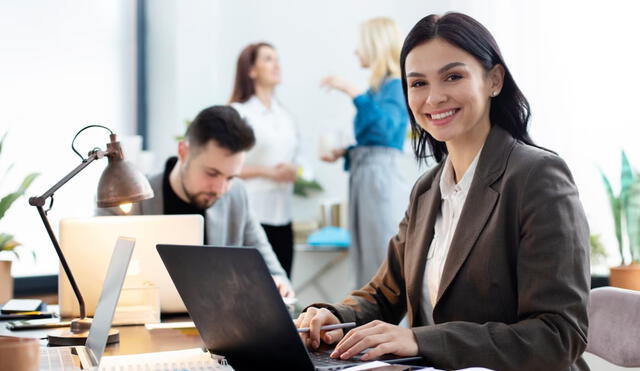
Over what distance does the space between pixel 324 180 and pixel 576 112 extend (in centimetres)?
192

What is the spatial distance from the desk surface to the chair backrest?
0.89 metres

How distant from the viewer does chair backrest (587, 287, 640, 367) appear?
1.75 meters

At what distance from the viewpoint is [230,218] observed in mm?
3051

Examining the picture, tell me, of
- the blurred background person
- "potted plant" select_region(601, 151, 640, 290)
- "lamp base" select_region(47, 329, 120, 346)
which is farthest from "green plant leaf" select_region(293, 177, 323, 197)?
"lamp base" select_region(47, 329, 120, 346)

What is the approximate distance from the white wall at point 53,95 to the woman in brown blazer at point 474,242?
8.43ft

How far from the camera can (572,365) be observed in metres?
1.66

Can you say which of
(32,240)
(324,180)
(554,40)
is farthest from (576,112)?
(32,240)

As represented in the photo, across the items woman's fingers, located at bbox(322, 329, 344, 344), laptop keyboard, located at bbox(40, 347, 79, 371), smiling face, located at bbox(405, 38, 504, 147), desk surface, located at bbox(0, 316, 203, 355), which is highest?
smiling face, located at bbox(405, 38, 504, 147)

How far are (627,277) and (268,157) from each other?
6.70ft

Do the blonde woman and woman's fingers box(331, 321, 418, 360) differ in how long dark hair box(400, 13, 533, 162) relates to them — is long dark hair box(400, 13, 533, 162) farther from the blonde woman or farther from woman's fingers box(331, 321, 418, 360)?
the blonde woman

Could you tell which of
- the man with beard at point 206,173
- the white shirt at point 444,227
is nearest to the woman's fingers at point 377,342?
the white shirt at point 444,227

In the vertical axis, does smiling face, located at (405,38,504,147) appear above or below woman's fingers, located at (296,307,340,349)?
above

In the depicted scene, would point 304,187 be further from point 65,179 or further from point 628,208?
point 65,179

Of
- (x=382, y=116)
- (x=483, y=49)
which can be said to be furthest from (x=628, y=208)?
(x=483, y=49)
